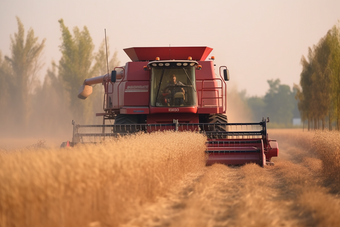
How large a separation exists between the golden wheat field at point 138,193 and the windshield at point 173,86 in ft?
13.6

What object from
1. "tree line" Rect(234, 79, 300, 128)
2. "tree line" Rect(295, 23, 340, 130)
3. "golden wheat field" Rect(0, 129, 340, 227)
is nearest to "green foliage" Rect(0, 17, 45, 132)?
"tree line" Rect(295, 23, 340, 130)

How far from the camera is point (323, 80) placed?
28109 mm

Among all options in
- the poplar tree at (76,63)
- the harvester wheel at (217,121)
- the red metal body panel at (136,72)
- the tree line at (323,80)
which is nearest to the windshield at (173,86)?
the red metal body panel at (136,72)

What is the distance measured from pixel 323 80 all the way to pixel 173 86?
1851 centimetres

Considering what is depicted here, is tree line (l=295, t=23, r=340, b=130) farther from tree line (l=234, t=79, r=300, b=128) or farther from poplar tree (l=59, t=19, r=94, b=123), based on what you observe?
tree line (l=234, t=79, r=300, b=128)

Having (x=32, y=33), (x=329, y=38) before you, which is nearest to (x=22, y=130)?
(x=32, y=33)

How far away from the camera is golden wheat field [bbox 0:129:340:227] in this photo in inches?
149

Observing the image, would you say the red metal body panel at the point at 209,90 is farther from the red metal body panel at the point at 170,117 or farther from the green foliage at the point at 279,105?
the green foliage at the point at 279,105

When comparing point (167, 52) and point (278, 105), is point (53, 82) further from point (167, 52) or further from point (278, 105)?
point (278, 105)

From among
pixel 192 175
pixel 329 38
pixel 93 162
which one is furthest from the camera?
pixel 329 38

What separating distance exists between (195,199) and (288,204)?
123 centimetres

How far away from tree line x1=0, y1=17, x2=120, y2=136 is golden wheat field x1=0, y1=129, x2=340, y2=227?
30.2m

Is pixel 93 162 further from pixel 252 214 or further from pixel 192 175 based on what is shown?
pixel 192 175

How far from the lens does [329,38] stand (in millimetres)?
27422
